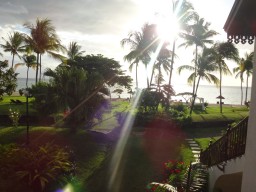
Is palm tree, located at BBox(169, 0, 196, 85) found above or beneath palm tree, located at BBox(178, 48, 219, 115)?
above

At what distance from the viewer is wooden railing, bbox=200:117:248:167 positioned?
22.7ft

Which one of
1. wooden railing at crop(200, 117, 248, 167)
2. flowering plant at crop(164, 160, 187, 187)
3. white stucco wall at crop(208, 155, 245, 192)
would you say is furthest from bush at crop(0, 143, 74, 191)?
wooden railing at crop(200, 117, 248, 167)

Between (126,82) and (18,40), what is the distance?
2037cm

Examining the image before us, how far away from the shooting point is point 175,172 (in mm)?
13344

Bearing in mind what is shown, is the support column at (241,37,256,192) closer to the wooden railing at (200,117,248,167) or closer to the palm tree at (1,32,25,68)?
the wooden railing at (200,117,248,167)

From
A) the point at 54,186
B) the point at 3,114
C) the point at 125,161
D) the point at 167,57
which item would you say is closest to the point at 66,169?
the point at 54,186

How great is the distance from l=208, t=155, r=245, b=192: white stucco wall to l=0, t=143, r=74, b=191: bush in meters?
6.23

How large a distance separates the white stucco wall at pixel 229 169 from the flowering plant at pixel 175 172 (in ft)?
5.20

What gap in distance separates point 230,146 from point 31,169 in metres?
8.35

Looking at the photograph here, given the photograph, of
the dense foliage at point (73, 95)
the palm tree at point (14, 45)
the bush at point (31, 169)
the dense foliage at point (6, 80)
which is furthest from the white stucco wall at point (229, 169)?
the palm tree at point (14, 45)

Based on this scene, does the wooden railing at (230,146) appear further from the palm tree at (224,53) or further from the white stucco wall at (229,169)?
the palm tree at (224,53)

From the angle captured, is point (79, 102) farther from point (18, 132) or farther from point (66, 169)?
point (66, 169)

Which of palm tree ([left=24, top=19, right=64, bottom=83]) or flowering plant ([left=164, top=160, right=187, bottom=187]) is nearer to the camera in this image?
flowering plant ([left=164, top=160, right=187, bottom=187])

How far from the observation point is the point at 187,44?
1375 inches
